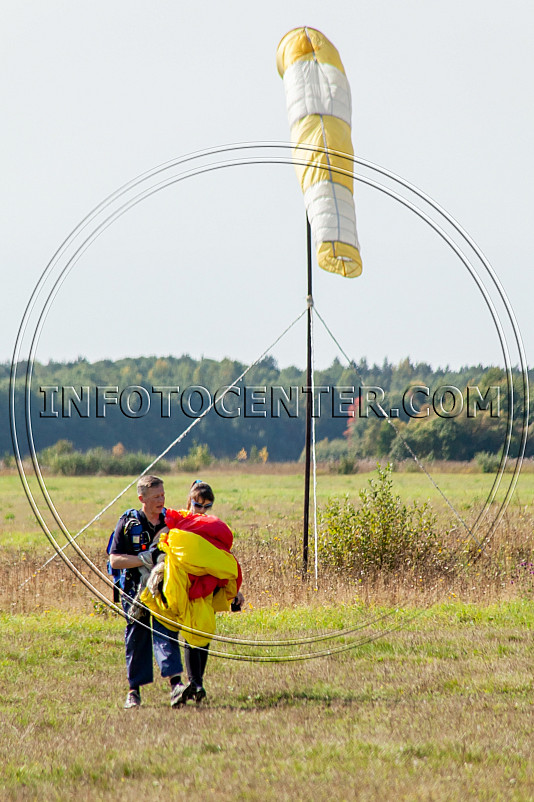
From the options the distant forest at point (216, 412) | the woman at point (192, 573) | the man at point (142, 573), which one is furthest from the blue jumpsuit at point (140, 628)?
the distant forest at point (216, 412)

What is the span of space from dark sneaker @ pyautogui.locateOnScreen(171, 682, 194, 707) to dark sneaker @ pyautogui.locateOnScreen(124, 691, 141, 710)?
26 centimetres

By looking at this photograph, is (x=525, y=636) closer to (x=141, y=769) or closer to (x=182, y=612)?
(x=182, y=612)

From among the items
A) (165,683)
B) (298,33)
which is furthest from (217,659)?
(298,33)

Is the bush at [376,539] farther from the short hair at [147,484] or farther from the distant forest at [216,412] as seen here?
the short hair at [147,484]

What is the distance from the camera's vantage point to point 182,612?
443 centimetres

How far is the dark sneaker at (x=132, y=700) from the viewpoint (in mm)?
4703

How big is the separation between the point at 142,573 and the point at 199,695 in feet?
2.98

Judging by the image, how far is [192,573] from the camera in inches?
175

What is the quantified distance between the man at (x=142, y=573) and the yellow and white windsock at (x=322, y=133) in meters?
4.72

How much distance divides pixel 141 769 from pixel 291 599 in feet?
16.8

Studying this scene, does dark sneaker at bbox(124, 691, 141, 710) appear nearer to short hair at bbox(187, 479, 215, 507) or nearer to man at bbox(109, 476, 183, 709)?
man at bbox(109, 476, 183, 709)

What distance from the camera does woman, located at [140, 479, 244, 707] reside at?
4.40 metres

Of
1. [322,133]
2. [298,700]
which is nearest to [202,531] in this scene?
[298,700]

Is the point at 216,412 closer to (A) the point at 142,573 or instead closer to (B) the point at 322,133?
(B) the point at 322,133
